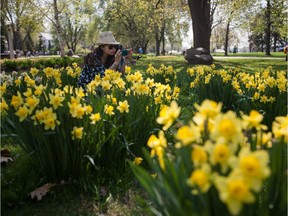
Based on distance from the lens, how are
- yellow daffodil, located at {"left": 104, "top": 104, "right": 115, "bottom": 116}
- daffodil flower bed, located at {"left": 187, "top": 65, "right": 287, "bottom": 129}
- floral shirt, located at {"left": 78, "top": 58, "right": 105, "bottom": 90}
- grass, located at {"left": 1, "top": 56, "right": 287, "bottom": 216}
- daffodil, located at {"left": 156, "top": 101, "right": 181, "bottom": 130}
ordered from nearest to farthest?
daffodil, located at {"left": 156, "top": 101, "right": 181, "bottom": 130} → grass, located at {"left": 1, "top": 56, "right": 287, "bottom": 216} → yellow daffodil, located at {"left": 104, "top": 104, "right": 115, "bottom": 116} → daffodil flower bed, located at {"left": 187, "top": 65, "right": 287, "bottom": 129} → floral shirt, located at {"left": 78, "top": 58, "right": 105, "bottom": 90}

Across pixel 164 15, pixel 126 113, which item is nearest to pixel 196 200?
pixel 126 113

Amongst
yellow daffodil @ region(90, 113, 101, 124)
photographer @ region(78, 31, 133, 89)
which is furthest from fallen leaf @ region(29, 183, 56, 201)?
photographer @ region(78, 31, 133, 89)

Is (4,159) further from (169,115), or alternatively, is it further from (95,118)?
(169,115)

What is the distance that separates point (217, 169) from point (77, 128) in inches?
49.5

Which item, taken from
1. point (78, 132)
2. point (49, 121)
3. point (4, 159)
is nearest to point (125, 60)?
point (4, 159)

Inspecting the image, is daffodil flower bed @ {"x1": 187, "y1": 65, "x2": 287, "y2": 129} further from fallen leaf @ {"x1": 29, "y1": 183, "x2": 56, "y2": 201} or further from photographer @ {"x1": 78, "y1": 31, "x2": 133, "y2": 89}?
fallen leaf @ {"x1": 29, "y1": 183, "x2": 56, "y2": 201}

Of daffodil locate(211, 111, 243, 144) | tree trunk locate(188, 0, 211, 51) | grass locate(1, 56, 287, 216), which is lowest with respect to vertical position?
grass locate(1, 56, 287, 216)

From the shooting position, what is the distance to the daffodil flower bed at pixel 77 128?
204 centimetres

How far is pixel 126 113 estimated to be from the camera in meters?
2.60

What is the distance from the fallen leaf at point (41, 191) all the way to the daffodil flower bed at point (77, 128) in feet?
0.28

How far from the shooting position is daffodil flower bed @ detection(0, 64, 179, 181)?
80.4 inches

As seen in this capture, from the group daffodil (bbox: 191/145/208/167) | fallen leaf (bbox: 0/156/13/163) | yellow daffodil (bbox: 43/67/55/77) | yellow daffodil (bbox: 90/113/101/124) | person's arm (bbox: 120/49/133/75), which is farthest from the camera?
person's arm (bbox: 120/49/133/75)

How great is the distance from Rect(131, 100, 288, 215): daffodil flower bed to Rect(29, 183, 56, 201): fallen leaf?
3.57 feet

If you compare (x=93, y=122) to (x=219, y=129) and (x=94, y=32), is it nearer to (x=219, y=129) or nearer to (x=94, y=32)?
(x=219, y=129)
